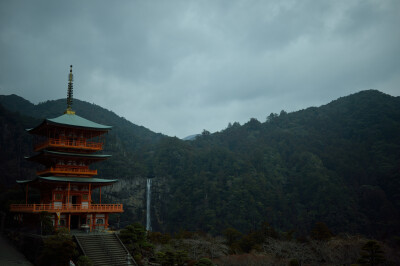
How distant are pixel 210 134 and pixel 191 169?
42262 mm

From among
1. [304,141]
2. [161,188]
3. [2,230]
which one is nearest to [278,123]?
[304,141]

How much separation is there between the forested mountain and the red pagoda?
42.9m

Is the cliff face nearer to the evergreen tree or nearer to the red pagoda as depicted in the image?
the red pagoda

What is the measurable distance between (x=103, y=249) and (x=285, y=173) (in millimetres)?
72184

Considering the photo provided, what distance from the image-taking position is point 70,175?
27.3 meters

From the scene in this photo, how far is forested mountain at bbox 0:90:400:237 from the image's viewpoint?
6700 cm

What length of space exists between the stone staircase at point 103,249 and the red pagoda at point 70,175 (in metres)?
2.89

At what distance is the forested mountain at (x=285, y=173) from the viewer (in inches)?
2638

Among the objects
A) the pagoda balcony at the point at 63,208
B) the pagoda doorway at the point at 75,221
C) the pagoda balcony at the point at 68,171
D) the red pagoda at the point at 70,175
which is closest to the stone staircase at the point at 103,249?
the red pagoda at the point at 70,175

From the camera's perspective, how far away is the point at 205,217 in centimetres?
7056

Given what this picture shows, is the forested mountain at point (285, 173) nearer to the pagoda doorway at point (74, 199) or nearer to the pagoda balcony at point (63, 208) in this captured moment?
the pagoda balcony at point (63, 208)

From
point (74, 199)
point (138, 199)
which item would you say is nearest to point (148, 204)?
point (138, 199)

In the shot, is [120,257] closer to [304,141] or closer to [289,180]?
[289,180]

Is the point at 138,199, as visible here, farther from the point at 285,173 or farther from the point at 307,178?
the point at 307,178
